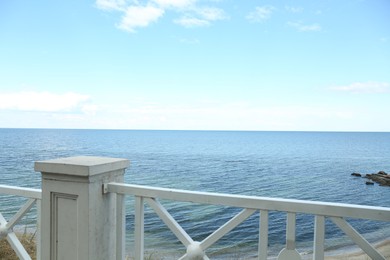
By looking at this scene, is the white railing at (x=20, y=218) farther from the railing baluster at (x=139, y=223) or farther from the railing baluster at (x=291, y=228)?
the railing baluster at (x=291, y=228)

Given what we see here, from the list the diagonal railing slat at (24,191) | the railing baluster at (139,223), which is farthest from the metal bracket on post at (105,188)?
the diagonal railing slat at (24,191)

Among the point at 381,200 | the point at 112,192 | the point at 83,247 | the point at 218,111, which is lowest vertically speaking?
the point at 381,200

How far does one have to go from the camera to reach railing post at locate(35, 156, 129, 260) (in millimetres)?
1954

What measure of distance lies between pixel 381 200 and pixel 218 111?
101294 mm

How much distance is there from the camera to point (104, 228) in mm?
2082

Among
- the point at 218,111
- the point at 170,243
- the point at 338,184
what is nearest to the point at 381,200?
the point at 338,184

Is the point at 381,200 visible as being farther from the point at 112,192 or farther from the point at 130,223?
the point at 112,192

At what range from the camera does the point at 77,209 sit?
6.49 ft

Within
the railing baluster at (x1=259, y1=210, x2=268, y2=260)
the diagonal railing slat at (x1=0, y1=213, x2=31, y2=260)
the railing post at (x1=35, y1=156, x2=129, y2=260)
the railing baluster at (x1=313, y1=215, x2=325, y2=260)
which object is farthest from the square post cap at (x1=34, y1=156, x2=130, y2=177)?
the railing baluster at (x1=313, y1=215, x2=325, y2=260)

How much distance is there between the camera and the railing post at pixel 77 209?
1954 mm

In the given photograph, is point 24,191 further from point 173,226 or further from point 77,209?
point 173,226

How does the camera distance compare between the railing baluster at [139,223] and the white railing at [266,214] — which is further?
the railing baluster at [139,223]

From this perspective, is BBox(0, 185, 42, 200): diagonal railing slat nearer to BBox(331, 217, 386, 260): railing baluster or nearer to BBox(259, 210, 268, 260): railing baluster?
BBox(259, 210, 268, 260): railing baluster

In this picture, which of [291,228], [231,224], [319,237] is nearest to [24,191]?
[231,224]
